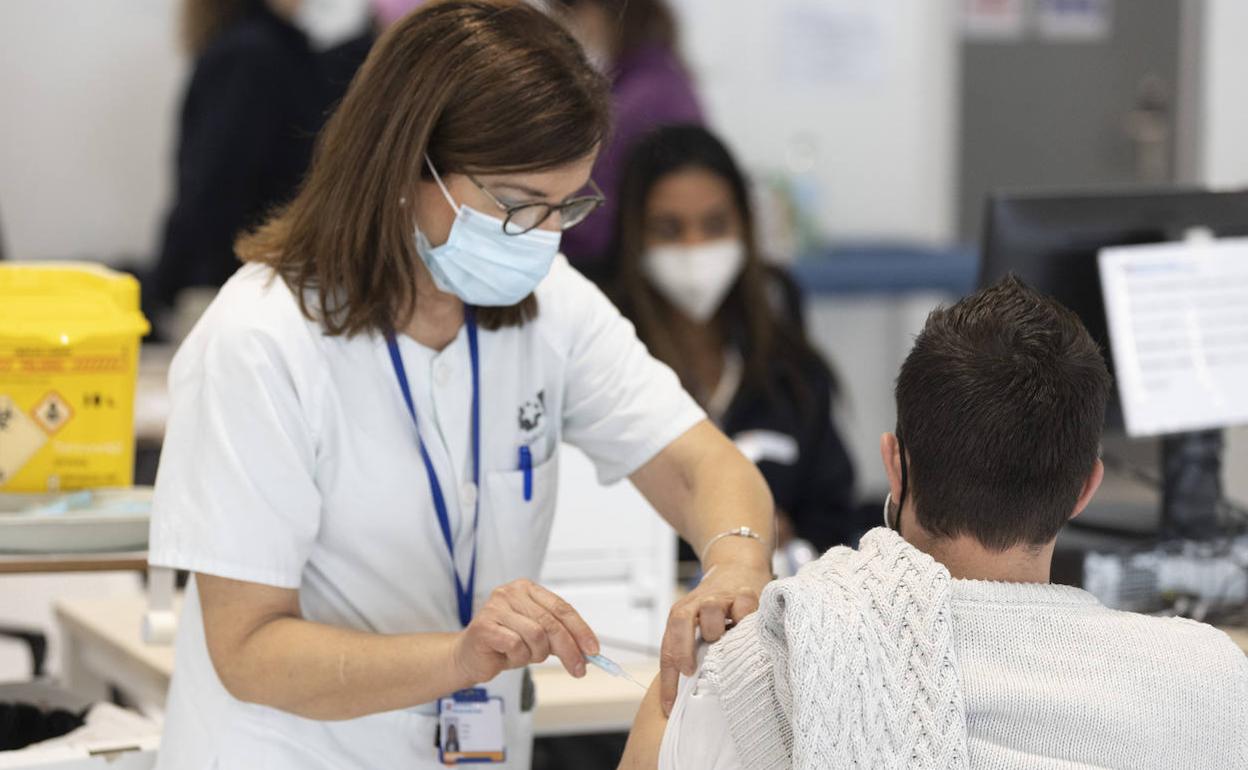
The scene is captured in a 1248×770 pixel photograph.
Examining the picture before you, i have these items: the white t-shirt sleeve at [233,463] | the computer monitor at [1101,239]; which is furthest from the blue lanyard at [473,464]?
the computer monitor at [1101,239]

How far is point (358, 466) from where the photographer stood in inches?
64.2

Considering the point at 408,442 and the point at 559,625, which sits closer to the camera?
the point at 559,625

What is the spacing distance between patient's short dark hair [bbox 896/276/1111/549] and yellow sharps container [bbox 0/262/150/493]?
1043 millimetres

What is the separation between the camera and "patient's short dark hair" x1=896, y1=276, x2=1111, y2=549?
125 cm

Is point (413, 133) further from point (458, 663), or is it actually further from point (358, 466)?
point (458, 663)

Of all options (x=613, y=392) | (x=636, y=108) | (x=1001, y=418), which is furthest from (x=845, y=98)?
(x=1001, y=418)

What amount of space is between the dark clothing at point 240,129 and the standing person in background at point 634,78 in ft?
2.11

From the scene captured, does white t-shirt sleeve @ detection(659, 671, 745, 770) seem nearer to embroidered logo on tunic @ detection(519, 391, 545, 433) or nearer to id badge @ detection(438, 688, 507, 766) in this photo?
id badge @ detection(438, 688, 507, 766)

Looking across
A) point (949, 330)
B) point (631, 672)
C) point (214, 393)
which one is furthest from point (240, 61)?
point (949, 330)

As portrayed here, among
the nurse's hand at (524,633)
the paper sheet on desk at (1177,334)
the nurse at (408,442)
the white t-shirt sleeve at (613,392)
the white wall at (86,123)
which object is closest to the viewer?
the nurse's hand at (524,633)

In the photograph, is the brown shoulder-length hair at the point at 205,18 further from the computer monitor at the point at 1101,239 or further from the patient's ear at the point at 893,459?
the patient's ear at the point at 893,459

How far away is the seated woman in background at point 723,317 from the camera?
299 centimetres

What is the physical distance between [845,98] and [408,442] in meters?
3.82

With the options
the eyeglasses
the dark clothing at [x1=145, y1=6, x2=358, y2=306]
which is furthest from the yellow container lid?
the dark clothing at [x1=145, y1=6, x2=358, y2=306]
